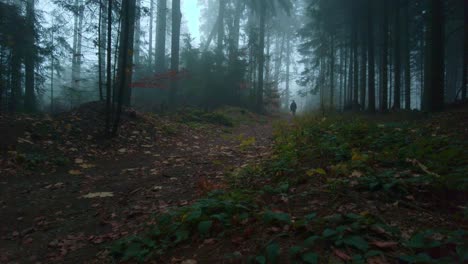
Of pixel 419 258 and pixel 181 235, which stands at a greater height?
pixel 419 258

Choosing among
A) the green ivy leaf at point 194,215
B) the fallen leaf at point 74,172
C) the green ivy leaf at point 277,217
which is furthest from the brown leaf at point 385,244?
the fallen leaf at point 74,172

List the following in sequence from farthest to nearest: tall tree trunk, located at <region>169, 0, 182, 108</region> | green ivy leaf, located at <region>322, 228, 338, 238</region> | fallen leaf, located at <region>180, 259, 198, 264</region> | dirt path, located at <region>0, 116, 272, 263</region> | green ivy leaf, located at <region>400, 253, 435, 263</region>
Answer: tall tree trunk, located at <region>169, 0, 182, 108</region> → dirt path, located at <region>0, 116, 272, 263</region> → fallen leaf, located at <region>180, 259, 198, 264</region> → green ivy leaf, located at <region>322, 228, 338, 238</region> → green ivy leaf, located at <region>400, 253, 435, 263</region>

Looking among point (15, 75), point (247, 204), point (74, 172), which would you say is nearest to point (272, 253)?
point (247, 204)

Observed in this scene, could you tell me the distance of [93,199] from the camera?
465cm

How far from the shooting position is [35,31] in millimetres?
13945

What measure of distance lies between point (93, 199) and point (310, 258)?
4.03m


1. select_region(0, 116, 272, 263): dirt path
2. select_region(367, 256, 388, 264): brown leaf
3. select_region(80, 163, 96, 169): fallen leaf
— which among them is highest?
select_region(367, 256, 388, 264): brown leaf

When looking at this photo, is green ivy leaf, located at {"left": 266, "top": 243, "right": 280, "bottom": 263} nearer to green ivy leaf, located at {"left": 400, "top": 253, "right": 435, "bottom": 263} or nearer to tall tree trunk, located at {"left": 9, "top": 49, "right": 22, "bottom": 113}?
green ivy leaf, located at {"left": 400, "top": 253, "right": 435, "bottom": 263}

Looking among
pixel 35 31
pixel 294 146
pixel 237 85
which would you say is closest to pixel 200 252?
pixel 294 146

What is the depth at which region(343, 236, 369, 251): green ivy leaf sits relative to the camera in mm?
1957

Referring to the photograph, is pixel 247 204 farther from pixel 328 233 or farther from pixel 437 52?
pixel 437 52

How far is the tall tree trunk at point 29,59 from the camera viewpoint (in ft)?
44.3

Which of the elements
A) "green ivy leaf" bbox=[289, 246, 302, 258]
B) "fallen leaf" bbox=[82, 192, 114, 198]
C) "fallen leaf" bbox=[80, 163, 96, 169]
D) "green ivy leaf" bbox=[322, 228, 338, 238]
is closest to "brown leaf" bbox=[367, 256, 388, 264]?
"green ivy leaf" bbox=[322, 228, 338, 238]

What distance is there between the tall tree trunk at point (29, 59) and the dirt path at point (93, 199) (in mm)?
9838
